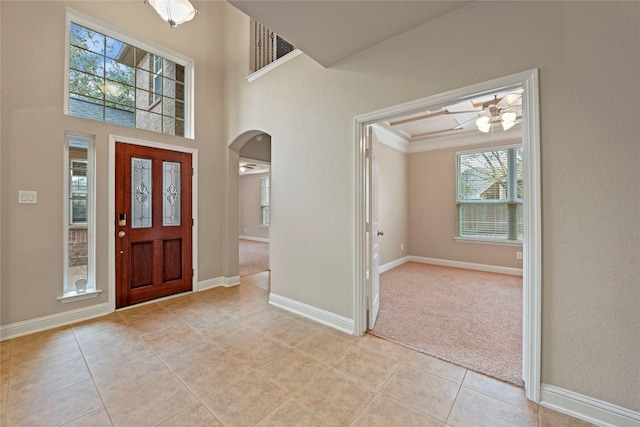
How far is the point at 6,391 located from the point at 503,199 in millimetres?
6538

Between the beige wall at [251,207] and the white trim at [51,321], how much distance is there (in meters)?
6.43

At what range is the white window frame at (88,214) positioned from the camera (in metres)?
2.73

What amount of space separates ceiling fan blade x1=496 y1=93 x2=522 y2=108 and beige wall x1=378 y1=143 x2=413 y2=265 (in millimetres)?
1976

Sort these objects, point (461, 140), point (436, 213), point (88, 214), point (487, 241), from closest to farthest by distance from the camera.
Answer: point (88, 214) → point (487, 241) → point (461, 140) → point (436, 213)

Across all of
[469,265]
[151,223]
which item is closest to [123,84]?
[151,223]

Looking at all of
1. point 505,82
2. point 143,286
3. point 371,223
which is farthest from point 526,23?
point 143,286

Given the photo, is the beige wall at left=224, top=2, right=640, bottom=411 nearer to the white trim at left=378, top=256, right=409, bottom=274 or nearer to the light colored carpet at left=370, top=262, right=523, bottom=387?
the light colored carpet at left=370, top=262, right=523, bottom=387

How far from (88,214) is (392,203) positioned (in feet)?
15.7

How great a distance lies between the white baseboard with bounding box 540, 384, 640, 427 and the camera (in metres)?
1.41

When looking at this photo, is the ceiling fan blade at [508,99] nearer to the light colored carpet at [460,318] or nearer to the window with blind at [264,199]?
the light colored carpet at [460,318]

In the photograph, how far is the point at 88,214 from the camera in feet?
9.59

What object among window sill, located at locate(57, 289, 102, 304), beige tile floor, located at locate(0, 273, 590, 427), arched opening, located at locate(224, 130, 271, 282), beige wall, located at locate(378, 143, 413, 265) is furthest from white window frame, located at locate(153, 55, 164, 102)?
beige wall, located at locate(378, 143, 413, 265)

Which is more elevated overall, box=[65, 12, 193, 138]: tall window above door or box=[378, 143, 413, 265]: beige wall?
box=[65, 12, 193, 138]: tall window above door

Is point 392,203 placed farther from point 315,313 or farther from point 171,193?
point 171,193
